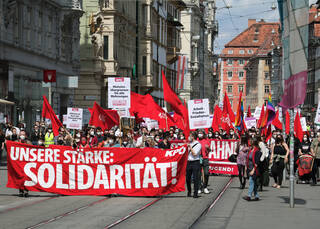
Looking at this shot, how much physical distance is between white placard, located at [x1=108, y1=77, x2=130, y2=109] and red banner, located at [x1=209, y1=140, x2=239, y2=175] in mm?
4132

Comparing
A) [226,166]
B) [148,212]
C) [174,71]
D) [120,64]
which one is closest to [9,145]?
[148,212]

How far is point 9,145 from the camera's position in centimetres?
1689

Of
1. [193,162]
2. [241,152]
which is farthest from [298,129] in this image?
[193,162]

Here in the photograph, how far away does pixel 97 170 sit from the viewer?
17.0m

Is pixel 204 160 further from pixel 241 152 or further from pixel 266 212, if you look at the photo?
pixel 266 212

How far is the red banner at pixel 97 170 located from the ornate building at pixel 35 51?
1659 cm

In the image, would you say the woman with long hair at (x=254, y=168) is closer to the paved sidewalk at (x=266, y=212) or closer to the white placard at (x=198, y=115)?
the paved sidewalk at (x=266, y=212)

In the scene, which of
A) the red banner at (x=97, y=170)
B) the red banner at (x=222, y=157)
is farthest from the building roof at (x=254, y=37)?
the red banner at (x=97, y=170)

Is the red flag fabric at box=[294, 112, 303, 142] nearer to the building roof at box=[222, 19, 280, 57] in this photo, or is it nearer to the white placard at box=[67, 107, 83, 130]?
the white placard at box=[67, 107, 83, 130]

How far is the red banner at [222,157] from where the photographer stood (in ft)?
80.4

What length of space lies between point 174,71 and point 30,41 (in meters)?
45.4

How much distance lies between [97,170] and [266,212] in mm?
4444

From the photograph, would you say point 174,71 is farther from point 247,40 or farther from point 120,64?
point 247,40

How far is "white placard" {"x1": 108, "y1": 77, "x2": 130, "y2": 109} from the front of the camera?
22.4 metres
